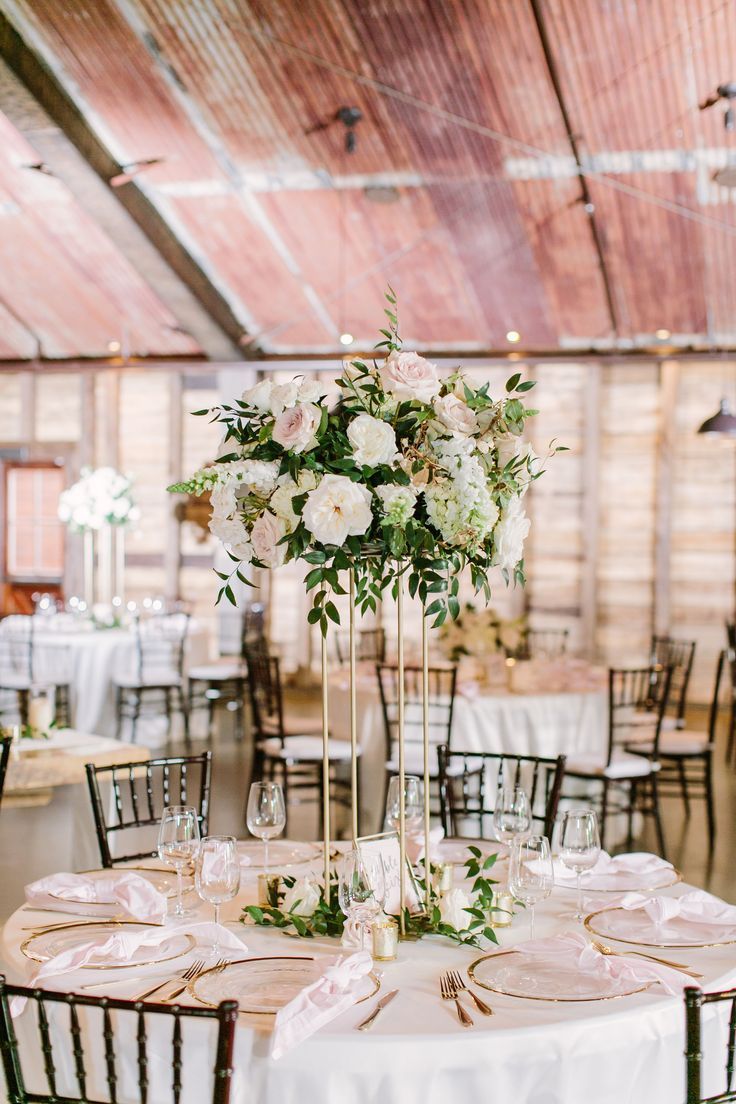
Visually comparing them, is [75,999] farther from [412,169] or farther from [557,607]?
[557,607]

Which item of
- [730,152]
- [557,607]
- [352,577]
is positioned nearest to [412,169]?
[730,152]

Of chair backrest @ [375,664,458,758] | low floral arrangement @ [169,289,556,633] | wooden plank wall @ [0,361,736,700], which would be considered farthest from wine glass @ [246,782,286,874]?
wooden plank wall @ [0,361,736,700]

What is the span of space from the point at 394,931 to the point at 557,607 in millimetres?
9210

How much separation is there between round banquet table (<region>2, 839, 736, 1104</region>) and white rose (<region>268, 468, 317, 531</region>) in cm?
93

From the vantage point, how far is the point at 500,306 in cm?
1070

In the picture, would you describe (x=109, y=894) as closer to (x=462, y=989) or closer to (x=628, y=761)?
(x=462, y=989)

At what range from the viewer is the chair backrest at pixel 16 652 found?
886 cm

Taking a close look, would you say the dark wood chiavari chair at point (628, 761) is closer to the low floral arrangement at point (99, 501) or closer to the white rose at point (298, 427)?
the white rose at point (298, 427)

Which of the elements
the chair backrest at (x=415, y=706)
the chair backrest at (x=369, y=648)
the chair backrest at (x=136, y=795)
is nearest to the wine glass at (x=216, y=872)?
the chair backrest at (x=136, y=795)

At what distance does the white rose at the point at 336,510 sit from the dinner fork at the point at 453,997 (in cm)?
88

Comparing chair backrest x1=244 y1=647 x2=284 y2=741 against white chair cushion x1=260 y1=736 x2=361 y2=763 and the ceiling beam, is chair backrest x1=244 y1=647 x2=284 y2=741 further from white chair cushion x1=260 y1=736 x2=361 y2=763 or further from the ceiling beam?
the ceiling beam

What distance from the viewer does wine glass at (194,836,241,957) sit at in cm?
243

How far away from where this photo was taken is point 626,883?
292 cm

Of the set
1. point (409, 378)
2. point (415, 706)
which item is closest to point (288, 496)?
point (409, 378)
